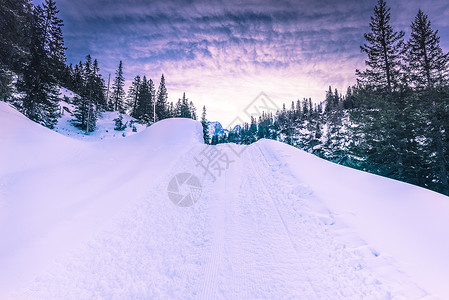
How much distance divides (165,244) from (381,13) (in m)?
22.8

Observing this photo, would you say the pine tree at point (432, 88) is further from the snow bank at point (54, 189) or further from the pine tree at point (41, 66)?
the pine tree at point (41, 66)

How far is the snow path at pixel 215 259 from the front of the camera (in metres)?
3.26

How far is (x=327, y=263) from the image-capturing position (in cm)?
378

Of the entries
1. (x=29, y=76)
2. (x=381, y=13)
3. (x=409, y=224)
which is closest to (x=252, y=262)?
(x=409, y=224)

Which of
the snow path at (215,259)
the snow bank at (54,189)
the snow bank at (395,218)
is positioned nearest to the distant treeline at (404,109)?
the snow bank at (395,218)

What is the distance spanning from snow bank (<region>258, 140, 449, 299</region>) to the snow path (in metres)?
0.70

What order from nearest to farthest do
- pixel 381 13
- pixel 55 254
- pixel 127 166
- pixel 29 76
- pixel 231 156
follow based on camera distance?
pixel 55 254
pixel 127 166
pixel 231 156
pixel 381 13
pixel 29 76

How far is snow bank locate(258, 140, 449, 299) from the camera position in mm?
3475

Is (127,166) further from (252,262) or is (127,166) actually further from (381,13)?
(381,13)

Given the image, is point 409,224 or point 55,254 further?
point 409,224

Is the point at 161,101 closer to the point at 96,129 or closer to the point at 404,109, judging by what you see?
the point at 96,129

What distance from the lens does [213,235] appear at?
4.97m

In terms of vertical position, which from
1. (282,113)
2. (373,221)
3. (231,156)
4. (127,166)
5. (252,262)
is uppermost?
(282,113)

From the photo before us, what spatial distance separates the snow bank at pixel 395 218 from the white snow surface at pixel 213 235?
29mm
